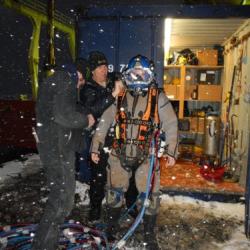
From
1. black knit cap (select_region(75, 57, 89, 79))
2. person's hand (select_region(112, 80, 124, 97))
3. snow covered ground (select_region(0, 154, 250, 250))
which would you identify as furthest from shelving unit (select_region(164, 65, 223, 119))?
black knit cap (select_region(75, 57, 89, 79))

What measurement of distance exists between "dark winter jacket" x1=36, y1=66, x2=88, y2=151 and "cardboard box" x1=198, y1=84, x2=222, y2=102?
7.19 metres

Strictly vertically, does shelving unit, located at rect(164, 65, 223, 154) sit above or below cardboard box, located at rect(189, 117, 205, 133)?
above

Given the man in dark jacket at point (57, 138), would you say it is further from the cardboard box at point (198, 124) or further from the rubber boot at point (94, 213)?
the cardboard box at point (198, 124)

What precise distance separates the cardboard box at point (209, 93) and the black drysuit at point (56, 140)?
7.19 m

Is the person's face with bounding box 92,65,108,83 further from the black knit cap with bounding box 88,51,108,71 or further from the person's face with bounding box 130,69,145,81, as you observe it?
the person's face with bounding box 130,69,145,81

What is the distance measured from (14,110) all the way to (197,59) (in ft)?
20.3

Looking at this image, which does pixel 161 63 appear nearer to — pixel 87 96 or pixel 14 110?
pixel 87 96

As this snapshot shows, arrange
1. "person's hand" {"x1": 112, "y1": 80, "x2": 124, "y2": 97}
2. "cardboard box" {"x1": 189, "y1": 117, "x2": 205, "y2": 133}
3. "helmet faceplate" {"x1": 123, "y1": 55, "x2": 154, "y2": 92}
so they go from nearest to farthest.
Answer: "helmet faceplate" {"x1": 123, "y1": 55, "x2": 154, "y2": 92}, "person's hand" {"x1": 112, "y1": 80, "x2": 124, "y2": 97}, "cardboard box" {"x1": 189, "y1": 117, "x2": 205, "y2": 133}

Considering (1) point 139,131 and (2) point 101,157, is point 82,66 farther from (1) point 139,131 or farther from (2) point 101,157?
(2) point 101,157

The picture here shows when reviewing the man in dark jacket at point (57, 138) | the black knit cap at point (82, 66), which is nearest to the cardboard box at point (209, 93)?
the black knit cap at point (82, 66)

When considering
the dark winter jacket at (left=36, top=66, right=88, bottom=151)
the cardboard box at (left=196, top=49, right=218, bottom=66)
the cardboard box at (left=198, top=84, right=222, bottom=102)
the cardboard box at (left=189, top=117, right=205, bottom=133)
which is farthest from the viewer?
the cardboard box at (left=189, top=117, right=205, bottom=133)

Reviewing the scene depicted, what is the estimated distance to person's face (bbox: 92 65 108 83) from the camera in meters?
4.77

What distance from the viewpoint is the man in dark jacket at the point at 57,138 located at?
328 centimetres

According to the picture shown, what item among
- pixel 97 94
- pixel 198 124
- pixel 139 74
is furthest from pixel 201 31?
pixel 139 74
